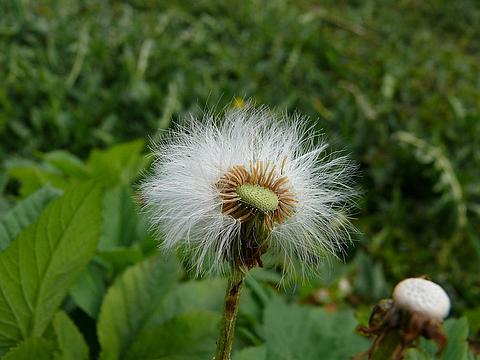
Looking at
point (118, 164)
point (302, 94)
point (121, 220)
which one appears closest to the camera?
point (121, 220)

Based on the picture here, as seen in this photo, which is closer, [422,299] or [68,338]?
[422,299]

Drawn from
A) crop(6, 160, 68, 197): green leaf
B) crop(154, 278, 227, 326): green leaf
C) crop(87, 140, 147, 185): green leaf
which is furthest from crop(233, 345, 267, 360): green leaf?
crop(87, 140, 147, 185): green leaf

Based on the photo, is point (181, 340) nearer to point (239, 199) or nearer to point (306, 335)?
point (306, 335)

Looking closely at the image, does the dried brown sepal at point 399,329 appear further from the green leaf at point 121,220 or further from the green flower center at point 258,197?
the green leaf at point 121,220

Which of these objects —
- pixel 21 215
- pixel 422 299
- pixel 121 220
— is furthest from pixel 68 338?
pixel 422 299

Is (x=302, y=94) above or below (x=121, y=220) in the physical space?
above

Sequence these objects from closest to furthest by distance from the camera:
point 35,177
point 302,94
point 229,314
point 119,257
A: point 229,314
point 119,257
point 35,177
point 302,94

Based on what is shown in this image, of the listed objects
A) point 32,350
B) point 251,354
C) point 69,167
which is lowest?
point 32,350

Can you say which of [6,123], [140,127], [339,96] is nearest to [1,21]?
[6,123]
